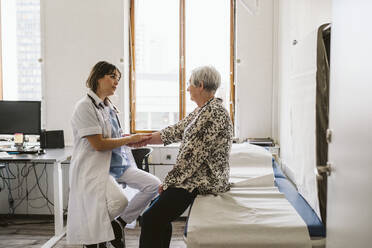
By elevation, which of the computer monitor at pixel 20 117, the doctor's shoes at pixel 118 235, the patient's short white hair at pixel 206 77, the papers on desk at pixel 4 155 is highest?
the patient's short white hair at pixel 206 77

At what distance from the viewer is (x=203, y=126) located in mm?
1920

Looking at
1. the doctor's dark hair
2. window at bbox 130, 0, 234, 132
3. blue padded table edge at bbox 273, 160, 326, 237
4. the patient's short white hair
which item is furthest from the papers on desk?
blue padded table edge at bbox 273, 160, 326, 237

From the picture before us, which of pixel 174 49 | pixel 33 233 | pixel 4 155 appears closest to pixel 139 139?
pixel 4 155

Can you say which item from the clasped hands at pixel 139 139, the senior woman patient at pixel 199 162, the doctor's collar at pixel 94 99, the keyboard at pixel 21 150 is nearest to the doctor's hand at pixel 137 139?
the clasped hands at pixel 139 139

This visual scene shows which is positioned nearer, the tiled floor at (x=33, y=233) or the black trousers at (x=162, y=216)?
the black trousers at (x=162, y=216)

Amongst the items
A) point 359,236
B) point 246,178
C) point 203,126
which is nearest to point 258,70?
point 246,178

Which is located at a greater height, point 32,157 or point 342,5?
point 342,5

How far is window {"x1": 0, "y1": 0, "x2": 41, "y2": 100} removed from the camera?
3.82 metres

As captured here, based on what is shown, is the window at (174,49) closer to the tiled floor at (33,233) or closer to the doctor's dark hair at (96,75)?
the tiled floor at (33,233)

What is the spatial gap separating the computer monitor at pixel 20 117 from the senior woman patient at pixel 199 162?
1758 millimetres

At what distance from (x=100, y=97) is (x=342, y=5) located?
1.60 metres

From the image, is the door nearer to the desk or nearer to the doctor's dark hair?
the doctor's dark hair

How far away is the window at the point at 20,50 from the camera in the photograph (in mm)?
3816

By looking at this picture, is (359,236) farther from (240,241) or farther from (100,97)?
(100,97)
